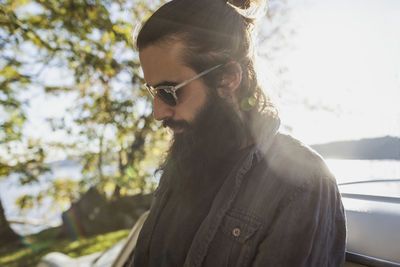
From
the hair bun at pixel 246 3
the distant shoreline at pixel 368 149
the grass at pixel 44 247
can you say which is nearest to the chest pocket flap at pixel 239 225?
the distant shoreline at pixel 368 149

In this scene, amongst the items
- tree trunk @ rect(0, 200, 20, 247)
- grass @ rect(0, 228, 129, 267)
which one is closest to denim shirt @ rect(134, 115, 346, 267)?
grass @ rect(0, 228, 129, 267)

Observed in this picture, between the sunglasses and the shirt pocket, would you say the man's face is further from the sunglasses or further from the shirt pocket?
the shirt pocket

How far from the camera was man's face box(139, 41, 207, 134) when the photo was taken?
1.73 metres

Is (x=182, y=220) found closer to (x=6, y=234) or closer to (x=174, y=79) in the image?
(x=174, y=79)

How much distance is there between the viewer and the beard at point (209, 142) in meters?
1.73

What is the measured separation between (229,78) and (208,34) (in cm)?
31

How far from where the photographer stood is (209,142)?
1.78m

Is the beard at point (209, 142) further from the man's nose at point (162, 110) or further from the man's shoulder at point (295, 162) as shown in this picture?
the man's shoulder at point (295, 162)

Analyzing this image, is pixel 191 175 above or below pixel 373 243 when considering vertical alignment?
above

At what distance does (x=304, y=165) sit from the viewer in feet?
4.42

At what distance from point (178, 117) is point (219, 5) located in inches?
31.3

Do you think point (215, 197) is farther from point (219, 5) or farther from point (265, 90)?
point (219, 5)

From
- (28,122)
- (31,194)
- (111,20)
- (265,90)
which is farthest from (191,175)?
(31,194)

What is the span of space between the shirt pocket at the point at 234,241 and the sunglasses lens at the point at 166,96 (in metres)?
0.78
